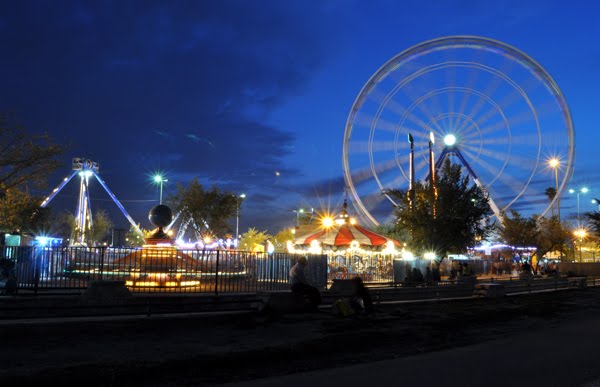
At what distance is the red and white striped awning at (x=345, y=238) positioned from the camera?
2955cm

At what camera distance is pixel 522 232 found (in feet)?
176

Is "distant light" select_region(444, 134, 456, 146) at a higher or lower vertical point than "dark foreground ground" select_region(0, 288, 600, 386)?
higher

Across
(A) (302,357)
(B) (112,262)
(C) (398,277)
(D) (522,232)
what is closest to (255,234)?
(D) (522,232)

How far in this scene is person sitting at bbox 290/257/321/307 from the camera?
15328mm

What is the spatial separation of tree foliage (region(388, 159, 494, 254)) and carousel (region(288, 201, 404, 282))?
65.2 inches

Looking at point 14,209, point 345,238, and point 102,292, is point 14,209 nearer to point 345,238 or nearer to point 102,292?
point 345,238

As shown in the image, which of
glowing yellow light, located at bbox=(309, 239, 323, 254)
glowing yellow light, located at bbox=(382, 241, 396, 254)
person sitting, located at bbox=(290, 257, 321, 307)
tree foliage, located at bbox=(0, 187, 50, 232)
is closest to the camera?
person sitting, located at bbox=(290, 257, 321, 307)

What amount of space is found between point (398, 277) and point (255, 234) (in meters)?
79.4

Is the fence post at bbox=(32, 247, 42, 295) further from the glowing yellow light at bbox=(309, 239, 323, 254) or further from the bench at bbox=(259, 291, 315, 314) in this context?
the glowing yellow light at bbox=(309, 239, 323, 254)

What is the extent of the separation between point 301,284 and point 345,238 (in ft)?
47.1

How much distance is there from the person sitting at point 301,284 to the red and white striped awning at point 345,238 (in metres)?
13.9

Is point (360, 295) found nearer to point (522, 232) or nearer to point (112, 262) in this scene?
point (112, 262)

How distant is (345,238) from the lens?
2955 cm

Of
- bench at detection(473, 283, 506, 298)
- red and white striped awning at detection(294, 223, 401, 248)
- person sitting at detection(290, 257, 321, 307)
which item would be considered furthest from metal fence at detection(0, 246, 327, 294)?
red and white striped awning at detection(294, 223, 401, 248)
